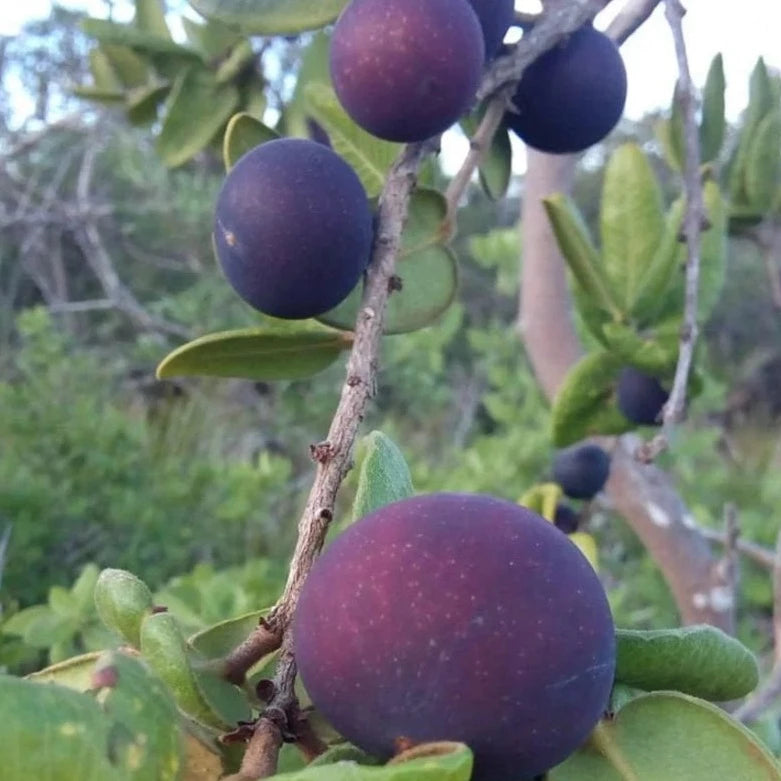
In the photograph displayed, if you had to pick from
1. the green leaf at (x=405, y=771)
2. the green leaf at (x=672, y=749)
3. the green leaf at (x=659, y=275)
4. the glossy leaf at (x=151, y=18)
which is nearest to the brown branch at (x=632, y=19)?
the green leaf at (x=659, y=275)

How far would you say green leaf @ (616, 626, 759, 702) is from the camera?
47 cm

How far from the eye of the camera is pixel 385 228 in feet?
2.14

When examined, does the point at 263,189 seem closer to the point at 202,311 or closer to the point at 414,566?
the point at 414,566

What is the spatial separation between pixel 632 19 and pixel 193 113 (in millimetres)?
484

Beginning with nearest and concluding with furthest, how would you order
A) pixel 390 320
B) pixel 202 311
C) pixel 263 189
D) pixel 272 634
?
pixel 272 634, pixel 263 189, pixel 390 320, pixel 202 311

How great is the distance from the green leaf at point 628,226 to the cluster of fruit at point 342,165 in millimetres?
410

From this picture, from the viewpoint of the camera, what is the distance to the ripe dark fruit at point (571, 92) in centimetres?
81

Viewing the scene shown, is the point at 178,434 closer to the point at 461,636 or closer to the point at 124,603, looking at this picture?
the point at 124,603

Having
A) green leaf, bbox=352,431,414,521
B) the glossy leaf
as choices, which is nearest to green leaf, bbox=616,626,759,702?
green leaf, bbox=352,431,414,521

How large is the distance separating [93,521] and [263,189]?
2282mm

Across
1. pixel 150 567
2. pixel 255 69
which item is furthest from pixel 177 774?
pixel 150 567

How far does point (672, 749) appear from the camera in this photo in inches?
17.4

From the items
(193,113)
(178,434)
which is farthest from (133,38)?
(178,434)

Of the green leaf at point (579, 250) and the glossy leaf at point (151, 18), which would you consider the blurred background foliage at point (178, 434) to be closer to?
the glossy leaf at point (151, 18)
